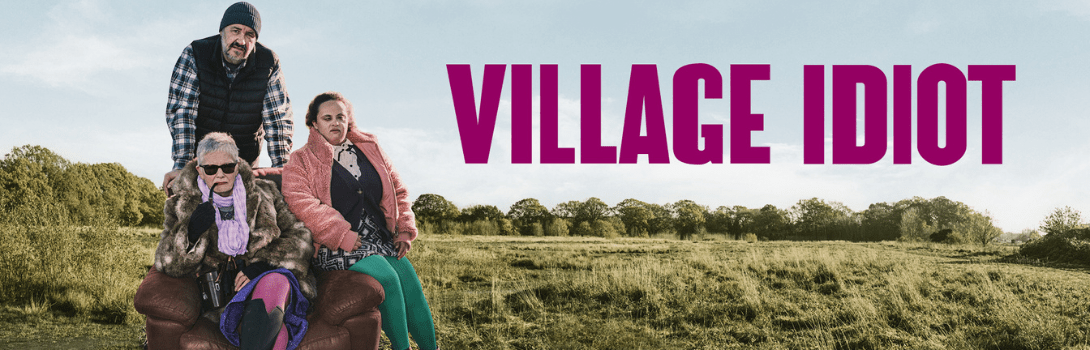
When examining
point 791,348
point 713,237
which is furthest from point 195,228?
point 713,237

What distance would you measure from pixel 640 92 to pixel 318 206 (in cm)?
742

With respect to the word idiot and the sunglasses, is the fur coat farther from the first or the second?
the word idiot

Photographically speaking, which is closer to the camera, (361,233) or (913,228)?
(361,233)

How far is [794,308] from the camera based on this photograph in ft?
27.8

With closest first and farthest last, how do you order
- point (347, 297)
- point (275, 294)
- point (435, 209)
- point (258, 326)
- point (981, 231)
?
point (258, 326) → point (275, 294) → point (347, 297) → point (435, 209) → point (981, 231)

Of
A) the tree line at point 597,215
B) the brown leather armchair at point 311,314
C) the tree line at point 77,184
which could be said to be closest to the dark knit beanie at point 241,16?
the brown leather armchair at point 311,314

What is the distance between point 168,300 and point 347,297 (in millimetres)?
885

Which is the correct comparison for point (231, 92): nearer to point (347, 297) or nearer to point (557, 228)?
point (347, 297)

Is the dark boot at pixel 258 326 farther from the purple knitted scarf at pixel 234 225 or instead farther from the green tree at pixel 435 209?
the green tree at pixel 435 209

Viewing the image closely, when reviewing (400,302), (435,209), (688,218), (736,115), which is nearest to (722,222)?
(688,218)

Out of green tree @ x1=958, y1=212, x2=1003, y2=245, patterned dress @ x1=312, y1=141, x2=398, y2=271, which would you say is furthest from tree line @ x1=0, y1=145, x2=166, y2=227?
green tree @ x1=958, y1=212, x2=1003, y2=245

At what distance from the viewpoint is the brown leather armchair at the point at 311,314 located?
3209mm

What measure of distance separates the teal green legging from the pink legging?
436 millimetres

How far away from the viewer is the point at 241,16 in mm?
3789
